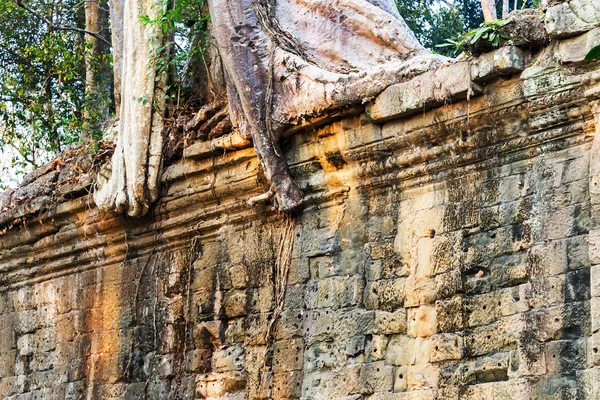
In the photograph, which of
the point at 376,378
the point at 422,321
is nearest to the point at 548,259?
the point at 422,321

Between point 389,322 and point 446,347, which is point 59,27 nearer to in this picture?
point 389,322

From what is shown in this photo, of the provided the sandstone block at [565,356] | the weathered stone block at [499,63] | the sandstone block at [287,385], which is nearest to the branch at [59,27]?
the sandstone block at [287,385]

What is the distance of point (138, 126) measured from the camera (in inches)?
335

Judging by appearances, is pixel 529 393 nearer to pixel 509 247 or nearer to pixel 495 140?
pixel 509 247

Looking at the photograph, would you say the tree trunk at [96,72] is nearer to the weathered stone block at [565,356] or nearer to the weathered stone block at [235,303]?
the weathered stone block at [235,303]

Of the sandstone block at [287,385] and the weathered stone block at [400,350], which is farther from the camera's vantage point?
the sandstone block at [287,385]

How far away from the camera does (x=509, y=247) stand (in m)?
6.29

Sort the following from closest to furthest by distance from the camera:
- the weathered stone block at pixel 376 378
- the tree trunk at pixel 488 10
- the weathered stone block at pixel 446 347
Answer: the weathered stone block at pixel 446 347
the weathered stone block at pixel 376 378
the tree trunk at pixel 488 10

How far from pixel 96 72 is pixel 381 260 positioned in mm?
6947

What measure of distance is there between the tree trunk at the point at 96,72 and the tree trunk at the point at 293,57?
4.30 metres

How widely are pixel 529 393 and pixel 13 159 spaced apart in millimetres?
8467

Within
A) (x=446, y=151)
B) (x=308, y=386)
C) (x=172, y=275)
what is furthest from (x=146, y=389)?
(x=446, y=151)

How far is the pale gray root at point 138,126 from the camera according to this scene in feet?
27.6

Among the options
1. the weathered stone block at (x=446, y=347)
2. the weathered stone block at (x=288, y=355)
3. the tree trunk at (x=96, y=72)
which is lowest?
A: the weathered stone block at (x=446, y=347)
